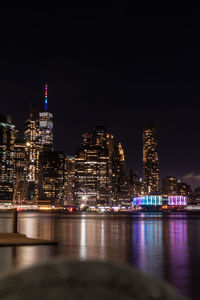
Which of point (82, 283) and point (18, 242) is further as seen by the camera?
point (18, 242)

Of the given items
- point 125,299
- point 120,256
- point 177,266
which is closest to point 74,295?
point 125,299

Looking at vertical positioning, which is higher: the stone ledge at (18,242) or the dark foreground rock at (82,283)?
the dark foreground rock at (82,283)

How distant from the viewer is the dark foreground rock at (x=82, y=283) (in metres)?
1.80

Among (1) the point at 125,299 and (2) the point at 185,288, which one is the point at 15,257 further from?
(1) the point at 125,299

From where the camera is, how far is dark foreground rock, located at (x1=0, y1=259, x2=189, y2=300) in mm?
1799

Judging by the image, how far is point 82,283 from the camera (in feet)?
6.02

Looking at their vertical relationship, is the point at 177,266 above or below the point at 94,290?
below

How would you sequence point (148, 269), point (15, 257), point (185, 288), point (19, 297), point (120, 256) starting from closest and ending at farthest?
point (19, 297)
point (185, 288)
point (148, 269)
point (15, 257)
point (120, 256)

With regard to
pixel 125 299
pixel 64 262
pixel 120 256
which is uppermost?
pixel 64 262

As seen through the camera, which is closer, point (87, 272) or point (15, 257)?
point (87, 272)

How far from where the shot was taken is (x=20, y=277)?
1.82 metres

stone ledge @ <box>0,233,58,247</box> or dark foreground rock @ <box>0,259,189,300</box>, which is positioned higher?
dark foreground rock @ <box>0,259,189,300</box>

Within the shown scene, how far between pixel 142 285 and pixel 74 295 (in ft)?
0.87

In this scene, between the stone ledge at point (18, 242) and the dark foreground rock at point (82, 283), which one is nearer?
the dark foreground rock at point (82, 283)
